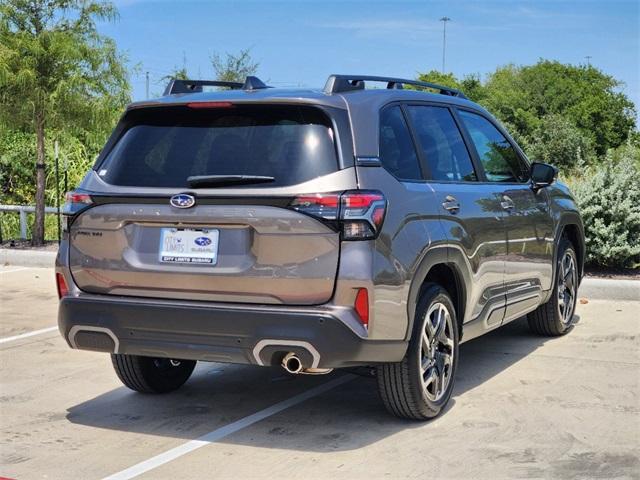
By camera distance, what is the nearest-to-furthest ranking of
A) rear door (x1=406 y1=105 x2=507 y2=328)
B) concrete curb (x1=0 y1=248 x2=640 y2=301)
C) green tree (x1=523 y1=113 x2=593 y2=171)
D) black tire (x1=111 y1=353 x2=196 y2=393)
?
rear door (x1=406 y1=105 x2=507 y2=328)
black tire (x1=111 y1=353 x2=196 y2=393)
concrete curb (x1=0 y1=248 x2=640 y2=301)
green tree (x1=523 y1=113 x2=593 y2=171)

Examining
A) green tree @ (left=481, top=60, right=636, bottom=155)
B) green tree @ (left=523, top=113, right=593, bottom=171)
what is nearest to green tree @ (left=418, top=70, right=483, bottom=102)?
green tree @ (left=481, top=60, right=636, bottom=155)

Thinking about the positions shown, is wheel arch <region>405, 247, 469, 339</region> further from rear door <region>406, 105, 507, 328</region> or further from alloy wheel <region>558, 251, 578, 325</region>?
alloy wheel <region>558, 251, 578, 325</region>

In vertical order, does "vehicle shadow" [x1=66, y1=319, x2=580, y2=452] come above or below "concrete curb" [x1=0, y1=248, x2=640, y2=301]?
below

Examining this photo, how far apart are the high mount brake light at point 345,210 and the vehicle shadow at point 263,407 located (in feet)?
3.75

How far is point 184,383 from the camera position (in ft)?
21.2

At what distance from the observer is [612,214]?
35.5 feet

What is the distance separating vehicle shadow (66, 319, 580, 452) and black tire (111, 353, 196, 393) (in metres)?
0.06

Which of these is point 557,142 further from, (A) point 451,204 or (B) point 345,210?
(B) point 345,210

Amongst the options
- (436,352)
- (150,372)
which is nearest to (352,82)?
(436,352)

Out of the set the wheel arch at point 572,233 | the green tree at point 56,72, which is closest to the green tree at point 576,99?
the green tree at point 56,72

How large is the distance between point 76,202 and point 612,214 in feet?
23.3

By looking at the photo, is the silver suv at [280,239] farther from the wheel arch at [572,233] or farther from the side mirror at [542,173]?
the wheel arch at [572,233]

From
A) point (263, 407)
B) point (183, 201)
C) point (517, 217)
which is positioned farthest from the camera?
point (517, 217)

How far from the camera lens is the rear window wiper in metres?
4.93
